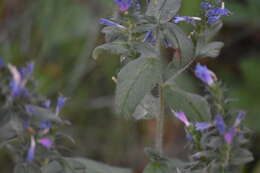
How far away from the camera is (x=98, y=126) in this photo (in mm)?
3594

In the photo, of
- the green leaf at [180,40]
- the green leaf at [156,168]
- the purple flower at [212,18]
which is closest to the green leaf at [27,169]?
the green leaf at [156,168]

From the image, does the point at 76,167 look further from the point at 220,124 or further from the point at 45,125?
the point at 220,124

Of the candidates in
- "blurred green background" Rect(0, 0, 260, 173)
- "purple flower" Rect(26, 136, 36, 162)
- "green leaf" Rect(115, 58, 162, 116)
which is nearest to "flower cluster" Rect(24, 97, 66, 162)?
"purple flower" Rect(26, 136, 36, 162)

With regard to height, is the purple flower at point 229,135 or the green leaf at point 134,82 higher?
the green leaf at point 134,82

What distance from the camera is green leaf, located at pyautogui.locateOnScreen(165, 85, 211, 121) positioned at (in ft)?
5.74

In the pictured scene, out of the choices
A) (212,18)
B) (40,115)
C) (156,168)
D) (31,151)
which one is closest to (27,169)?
(31,151)

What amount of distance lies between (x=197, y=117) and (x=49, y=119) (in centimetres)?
47

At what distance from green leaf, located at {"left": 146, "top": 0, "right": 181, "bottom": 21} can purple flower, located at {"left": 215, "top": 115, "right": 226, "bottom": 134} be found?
364 mm

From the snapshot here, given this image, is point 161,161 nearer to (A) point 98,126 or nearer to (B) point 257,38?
(A) point 98,126

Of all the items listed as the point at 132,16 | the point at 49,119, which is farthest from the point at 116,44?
the point at 49,119

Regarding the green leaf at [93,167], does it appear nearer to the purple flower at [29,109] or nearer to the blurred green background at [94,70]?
the purple flower at [29,109]

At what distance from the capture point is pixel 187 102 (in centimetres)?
178

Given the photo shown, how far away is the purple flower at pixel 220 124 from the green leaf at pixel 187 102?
0.11m

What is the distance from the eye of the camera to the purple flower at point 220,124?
1611mm
